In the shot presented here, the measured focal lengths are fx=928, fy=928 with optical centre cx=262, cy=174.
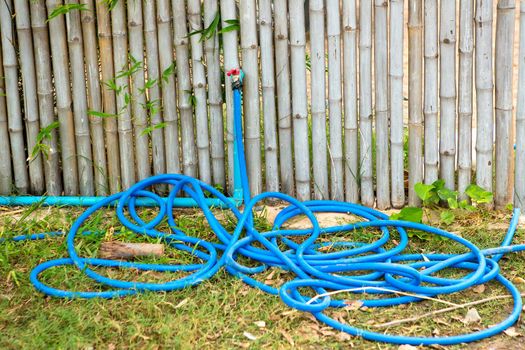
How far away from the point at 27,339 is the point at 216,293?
910 mm

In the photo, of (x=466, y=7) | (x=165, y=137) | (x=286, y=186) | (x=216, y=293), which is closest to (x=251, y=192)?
(x=286, y=186)

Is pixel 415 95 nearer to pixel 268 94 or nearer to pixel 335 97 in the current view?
pixel 335 97

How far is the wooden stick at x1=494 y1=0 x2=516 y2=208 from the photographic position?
205 inches

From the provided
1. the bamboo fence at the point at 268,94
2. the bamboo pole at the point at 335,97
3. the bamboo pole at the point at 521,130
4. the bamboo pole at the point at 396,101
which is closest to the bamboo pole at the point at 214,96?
the bamboo fence at the point at 268,94

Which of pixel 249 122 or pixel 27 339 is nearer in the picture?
pixel 27 339

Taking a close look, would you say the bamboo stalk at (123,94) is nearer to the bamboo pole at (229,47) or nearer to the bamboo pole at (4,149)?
the bamboo pole at (229,47)

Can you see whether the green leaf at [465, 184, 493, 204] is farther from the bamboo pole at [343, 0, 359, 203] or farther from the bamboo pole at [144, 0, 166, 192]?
the bamboo pole at [144, 0, 166, 192]

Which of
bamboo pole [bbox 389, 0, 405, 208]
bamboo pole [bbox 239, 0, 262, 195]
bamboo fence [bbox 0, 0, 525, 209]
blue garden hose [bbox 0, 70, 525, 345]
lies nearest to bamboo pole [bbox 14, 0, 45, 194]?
bamboo fence [bbox 0, 0, 525, 209]

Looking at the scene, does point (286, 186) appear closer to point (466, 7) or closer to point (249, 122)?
point (249, 122)

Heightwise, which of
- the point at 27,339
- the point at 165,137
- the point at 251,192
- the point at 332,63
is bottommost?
the point at 27,339

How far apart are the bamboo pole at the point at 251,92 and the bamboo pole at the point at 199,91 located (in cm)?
24

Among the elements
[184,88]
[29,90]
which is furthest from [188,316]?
[29,90]

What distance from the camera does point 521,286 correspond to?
459cm

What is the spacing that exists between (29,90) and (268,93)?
1439 millimetres
